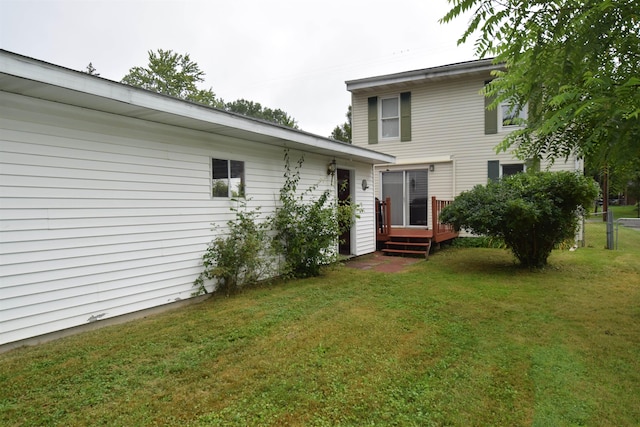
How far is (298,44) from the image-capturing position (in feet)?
57.8

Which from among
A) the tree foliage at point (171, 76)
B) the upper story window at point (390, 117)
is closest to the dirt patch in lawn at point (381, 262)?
the upper story window at point (390, 117)

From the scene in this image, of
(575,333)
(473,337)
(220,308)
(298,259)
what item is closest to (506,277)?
(575,333)

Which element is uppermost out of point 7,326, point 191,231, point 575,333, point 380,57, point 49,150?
point 380,57

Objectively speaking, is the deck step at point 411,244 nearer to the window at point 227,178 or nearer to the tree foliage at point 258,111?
the window at point 227,178

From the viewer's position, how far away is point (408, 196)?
11422 mm

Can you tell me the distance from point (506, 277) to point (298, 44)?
50.0 feet

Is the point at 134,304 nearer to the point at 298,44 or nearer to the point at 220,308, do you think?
the point at 220,308

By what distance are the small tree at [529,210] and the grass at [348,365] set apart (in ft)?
5.64

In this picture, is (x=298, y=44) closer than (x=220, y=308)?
No

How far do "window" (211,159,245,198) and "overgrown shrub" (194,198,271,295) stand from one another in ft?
0.61

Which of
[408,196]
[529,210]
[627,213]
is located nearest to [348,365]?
[529,210]

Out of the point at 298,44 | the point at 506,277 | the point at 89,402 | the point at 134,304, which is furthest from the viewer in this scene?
the point at 298,44

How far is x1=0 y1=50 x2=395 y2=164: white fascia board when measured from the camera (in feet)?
10.1

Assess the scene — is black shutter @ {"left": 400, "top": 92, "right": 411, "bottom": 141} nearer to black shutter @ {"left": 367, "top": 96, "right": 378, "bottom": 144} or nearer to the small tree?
black shutter @ {"left": 367, "top": 96, "right": 378, "bottom": 144}
